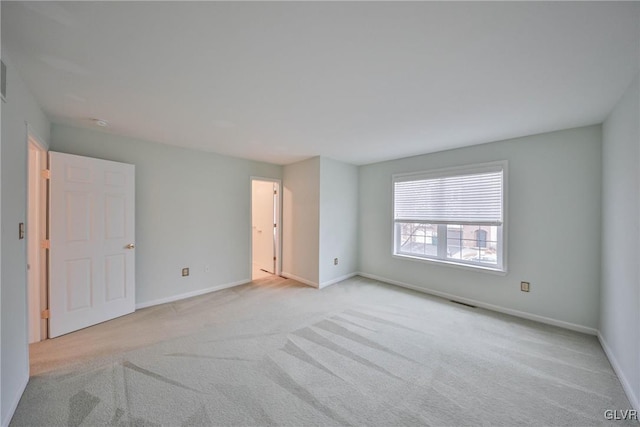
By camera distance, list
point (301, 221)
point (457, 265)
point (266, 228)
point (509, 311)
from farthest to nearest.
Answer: point (266, 228)
point (301, 221)
point (457, 265)
point (509, 311)

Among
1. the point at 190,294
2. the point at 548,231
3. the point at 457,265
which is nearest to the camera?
the point at 548,231

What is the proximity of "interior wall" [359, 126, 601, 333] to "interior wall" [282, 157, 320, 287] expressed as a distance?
2.16 meters

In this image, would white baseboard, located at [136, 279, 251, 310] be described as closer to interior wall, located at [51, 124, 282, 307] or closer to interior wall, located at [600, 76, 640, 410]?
interior wall, located at [51, 124, 282, 307]

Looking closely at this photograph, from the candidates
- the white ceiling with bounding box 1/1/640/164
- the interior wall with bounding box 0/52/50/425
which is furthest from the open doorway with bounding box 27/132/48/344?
the interior wall with bounding box 0/52/50/425

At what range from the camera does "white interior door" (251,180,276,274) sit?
5.17 metres

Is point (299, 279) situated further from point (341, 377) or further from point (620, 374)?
point (620, 374)

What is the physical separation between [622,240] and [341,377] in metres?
2.64

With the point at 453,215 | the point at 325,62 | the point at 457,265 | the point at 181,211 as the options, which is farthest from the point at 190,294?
the point at 453,215

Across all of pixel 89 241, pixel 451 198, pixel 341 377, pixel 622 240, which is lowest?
pixel 341 377

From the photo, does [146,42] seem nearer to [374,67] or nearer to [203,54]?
[203,54]

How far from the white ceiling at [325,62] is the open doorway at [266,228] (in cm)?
240

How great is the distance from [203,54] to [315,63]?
72cm

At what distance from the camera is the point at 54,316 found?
2596 millimetres

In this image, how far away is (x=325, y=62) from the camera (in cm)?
164
